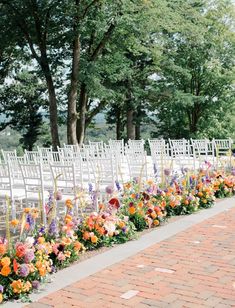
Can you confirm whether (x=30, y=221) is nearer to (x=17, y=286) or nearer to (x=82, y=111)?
(x=17, y=286)

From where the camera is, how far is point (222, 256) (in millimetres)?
5207

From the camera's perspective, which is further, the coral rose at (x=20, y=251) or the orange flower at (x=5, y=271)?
the coral rose at (x=20, y=251)

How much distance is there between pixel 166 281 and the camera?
447 centimetres

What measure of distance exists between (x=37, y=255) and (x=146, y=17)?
619 inches

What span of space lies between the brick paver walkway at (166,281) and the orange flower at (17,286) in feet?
0.75

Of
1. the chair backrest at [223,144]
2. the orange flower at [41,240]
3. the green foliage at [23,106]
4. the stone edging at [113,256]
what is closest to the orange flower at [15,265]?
the stone edging at [113,256]

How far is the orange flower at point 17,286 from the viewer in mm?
4160

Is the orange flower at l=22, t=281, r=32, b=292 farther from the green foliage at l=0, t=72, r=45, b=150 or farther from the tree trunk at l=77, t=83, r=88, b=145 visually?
the green foliage at l=0, t=72, r=45, b=150

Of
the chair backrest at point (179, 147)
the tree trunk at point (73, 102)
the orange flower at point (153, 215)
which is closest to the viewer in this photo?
the orange flower at point (153, 215)

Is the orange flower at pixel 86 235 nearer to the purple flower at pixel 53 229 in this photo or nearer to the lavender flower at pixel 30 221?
the purple flower at pixel 53 229

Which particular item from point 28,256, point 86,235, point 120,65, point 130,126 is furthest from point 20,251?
point 130,126

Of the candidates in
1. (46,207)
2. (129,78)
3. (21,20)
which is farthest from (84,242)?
(129,78)

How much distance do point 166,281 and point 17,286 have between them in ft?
4.62

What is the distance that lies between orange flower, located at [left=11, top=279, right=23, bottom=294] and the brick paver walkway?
0.75 ft
